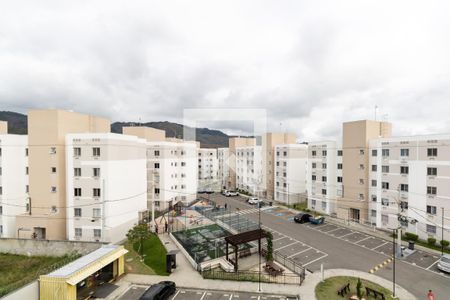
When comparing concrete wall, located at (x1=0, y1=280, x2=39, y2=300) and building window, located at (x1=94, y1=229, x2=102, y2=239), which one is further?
building window, located at (x1=94, y1=229, x2=102, y2=239)

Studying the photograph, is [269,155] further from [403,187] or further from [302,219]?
[403,187]

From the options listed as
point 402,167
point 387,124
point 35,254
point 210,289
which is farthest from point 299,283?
point 387,124

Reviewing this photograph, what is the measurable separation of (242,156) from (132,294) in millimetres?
51320

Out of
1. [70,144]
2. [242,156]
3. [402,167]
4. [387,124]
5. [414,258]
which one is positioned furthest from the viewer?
[242,156]

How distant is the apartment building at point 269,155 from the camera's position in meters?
55.4

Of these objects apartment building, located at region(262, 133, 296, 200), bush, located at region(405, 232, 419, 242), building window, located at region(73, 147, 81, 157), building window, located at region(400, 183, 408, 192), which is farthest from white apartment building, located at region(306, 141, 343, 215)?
building window, located at region(73, 147, 81, 157)

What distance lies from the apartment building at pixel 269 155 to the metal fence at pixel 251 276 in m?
36.5

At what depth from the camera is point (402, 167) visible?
101 ft

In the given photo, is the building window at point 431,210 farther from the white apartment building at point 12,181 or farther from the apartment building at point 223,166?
the white apartment building at point 12,181

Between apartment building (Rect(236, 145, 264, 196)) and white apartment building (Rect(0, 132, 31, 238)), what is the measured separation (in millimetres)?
46010

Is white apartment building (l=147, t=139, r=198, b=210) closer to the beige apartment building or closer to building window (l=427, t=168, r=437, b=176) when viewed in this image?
the beige apartment building

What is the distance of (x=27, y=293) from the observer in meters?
14.7

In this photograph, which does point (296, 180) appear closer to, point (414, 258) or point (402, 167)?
point (402, 167)

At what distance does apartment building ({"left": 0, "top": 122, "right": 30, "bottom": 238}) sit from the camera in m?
32.2
